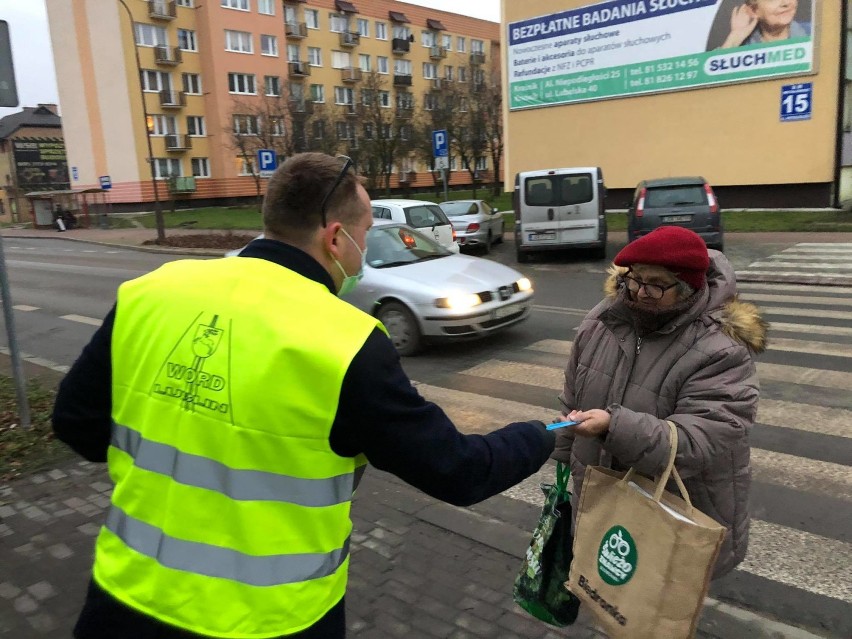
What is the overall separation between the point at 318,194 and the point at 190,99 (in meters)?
53.6

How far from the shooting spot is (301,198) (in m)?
1.61

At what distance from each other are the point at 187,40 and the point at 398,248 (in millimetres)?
48496

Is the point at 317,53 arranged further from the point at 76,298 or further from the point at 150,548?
the point at 150,548

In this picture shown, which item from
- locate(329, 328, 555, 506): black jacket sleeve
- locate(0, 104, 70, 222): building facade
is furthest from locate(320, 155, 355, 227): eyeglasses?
locate(0, 104, 70, 222): building facade

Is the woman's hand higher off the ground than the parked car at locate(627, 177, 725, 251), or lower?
higher

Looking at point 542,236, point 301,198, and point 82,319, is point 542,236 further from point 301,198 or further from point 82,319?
point 301,198

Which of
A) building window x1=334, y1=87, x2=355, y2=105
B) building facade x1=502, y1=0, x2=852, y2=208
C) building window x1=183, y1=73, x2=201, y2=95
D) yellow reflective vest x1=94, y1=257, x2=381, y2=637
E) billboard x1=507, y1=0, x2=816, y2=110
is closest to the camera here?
yellow reflective vest x1=94, y1=257, x2=381, y2=637

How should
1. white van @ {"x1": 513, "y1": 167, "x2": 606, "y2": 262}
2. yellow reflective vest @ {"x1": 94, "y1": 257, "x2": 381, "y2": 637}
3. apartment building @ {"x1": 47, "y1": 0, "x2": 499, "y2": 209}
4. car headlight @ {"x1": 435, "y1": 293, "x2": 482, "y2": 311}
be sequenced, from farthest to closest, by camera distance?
apartment building @ {"x1": 47, "y1": 0, "x2": 499, "y2": 209} < white van @ {"x1": 513, "y1": 167, "x2": 606, "y2": 262} < car headlight @ {"x1": 435, "y1": 293, "x2": 482, "y2": 311} < yellow reflective vest @ {"x1": 94, "y1": 257, "x2": 381, "y2": 637}

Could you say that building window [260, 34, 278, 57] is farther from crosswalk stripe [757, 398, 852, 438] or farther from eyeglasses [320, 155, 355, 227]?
eyeglasses [320, 155, 355, 227]

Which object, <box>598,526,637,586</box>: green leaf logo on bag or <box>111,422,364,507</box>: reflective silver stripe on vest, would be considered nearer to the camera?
<box>111,422,364,507</box>: reflective silver stripe on vest

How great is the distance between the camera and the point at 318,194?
63.8 inches

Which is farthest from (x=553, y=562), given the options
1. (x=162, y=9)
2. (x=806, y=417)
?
(x=162, y=9)

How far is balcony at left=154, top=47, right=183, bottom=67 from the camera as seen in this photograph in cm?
4756

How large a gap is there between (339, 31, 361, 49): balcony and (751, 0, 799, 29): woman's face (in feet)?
141
